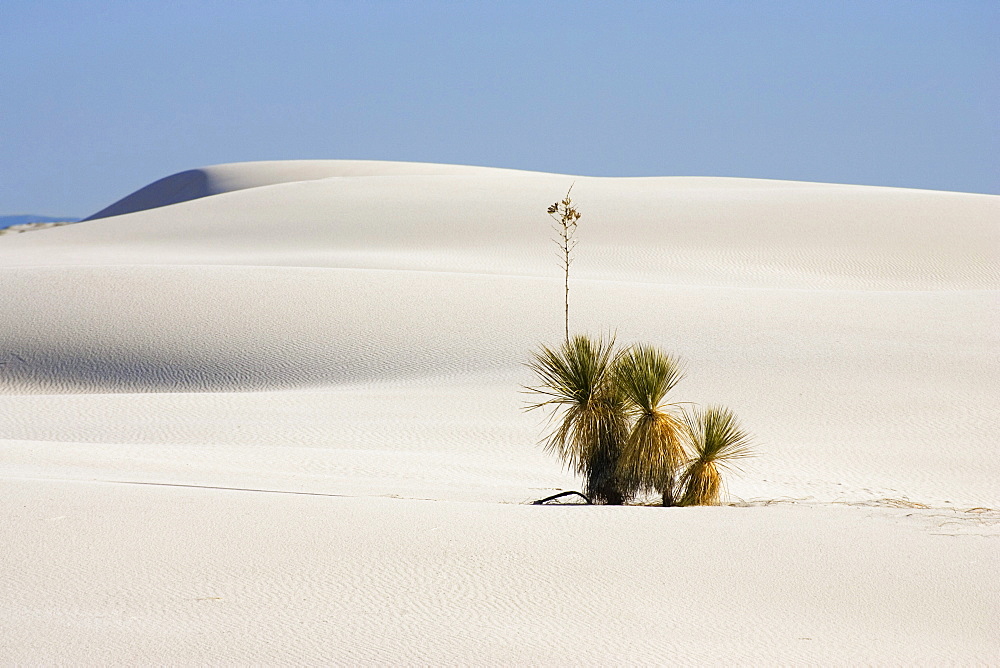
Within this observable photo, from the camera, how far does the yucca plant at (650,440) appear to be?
9031 mm

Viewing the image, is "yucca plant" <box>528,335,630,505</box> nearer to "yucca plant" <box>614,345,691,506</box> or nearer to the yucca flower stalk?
"yucca plant" <box>614,345,691,506</box>

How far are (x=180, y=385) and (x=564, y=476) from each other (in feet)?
34.9

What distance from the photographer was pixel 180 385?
20234 millimetres

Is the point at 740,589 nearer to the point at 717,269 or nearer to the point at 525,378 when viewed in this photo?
the point at 525,378

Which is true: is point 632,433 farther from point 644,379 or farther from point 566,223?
point 566,223

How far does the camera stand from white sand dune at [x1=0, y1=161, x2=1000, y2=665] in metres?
5.09

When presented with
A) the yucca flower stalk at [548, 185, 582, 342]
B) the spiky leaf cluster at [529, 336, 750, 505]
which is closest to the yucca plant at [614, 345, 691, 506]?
the spiky leaf cluster at [529, 336, 750, 505]

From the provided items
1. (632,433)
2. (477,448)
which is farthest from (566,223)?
(632,433)

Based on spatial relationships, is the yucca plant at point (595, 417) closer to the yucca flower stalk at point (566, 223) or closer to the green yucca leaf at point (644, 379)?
the green yucca leaf at point (644, 379)

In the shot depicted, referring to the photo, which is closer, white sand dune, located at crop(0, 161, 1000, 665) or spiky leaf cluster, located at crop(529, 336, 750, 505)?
white sand dune, located at crop(0, 161, 1000, 665)

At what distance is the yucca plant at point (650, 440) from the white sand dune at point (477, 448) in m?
0.80

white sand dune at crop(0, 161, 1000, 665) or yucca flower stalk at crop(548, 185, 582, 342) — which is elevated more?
yucca flower stalk at crop(548, 185, 582, 342)

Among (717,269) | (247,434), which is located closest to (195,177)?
(717,269)

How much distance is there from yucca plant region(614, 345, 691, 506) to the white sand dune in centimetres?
80
